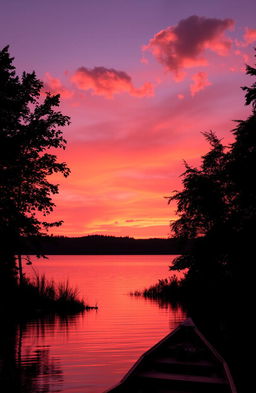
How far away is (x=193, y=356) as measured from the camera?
13156mm

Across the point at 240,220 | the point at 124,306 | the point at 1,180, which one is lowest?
the point at 124,306

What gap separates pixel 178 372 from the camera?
11.9 m

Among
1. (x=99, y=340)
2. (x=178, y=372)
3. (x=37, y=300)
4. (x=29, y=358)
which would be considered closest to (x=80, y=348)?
(x=99, y=340)

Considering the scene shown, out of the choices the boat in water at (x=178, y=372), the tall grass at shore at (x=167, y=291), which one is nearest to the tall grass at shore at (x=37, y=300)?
the tall grass at shore at (x=167, y=291)

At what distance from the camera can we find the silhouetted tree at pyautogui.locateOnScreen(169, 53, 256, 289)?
25.5 meters

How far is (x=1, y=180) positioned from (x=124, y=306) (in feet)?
50.2

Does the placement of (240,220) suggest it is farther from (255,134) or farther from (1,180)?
(1,180)

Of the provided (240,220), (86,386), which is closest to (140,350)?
(86,386)

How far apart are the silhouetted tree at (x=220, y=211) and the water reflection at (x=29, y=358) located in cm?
977

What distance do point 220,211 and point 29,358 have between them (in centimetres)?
2207

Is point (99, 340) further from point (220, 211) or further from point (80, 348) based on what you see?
point (220, 211)

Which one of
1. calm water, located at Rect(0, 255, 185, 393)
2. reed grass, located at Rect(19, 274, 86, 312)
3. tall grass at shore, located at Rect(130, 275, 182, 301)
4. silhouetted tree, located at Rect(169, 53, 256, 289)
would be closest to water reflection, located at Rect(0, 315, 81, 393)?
calm water, located at Rect(0, 255, 185, 393)

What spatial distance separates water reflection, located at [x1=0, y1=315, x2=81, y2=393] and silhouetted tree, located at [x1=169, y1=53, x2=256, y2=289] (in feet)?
32.0

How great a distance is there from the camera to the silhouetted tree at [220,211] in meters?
25.5
